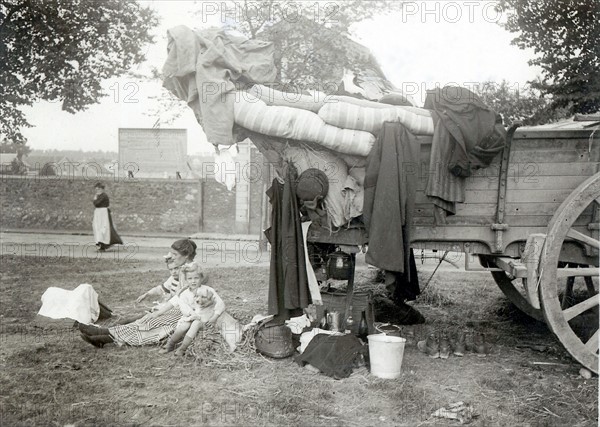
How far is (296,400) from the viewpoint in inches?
150

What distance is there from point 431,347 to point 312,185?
185cm

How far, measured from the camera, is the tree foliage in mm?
10914

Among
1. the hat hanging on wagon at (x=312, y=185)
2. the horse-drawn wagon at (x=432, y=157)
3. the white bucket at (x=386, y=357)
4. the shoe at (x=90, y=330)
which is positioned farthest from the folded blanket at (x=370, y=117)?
the shoe at (x=90, y=330)

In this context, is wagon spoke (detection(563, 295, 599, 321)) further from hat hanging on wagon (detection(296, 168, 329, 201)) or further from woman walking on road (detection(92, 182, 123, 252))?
woman walking on road (detection(92, 182, 123, 252))


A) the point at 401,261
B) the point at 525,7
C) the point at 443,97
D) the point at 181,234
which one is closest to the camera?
the point at 401,261

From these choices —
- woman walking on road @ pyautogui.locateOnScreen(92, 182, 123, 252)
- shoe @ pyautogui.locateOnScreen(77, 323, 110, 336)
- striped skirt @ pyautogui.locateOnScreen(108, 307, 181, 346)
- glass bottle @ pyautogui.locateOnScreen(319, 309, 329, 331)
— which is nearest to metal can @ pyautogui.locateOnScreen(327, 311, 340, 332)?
glass bottle @ pyautogui.locateOnScreen(319, 309, 329, 331)

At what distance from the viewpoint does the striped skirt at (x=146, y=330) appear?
16.6 feet

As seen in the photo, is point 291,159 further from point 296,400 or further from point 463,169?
point 296,400

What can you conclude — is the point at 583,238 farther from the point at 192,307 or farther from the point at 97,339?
the point at 97,339

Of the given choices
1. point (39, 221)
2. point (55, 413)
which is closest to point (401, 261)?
point (55, 413)

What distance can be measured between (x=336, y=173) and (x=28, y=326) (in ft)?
12.4

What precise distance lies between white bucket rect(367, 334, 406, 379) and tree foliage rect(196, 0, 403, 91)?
7399 mm

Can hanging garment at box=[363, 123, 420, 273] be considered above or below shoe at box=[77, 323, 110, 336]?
above

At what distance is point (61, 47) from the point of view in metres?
8.68
